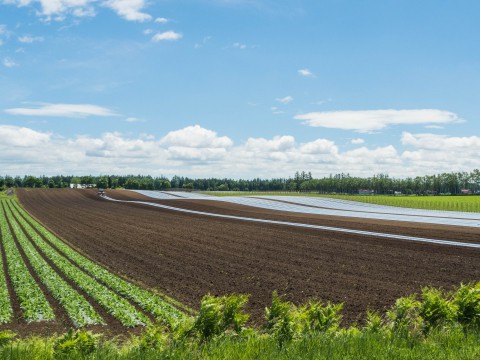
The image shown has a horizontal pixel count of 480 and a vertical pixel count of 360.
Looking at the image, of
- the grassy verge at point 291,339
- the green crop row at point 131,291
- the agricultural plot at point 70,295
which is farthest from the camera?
the green crop row at point 131,291

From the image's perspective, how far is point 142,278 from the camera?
21.1 m

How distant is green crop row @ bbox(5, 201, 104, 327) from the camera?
14891 millimetres

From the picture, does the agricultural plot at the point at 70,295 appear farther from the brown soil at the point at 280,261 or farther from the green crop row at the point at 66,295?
the brown soil at the point at 280,261

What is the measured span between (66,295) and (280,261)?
1131 centimetres

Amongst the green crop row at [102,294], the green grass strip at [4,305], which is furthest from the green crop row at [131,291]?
the green grass strip at [4,305]

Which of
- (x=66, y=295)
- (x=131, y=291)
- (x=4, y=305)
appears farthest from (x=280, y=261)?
(x=4, y=305)

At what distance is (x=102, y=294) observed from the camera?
17.8 meters

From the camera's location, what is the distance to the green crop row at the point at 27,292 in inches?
609

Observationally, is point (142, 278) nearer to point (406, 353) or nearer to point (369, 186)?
point (406, 353)

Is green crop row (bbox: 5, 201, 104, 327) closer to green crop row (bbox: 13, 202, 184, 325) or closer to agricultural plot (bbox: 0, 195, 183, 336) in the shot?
agricultural plot (bbox: 0, 195, 183, 336)

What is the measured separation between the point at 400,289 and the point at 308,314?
34.5 ft

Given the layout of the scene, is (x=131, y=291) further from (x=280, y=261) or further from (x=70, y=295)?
(x=280, y=261)

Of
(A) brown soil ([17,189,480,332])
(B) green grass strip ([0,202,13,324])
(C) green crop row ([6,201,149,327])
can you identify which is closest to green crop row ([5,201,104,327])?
(C) green crop row ([6,201,149,327])

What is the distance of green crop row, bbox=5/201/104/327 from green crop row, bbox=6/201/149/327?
0.47 meters
